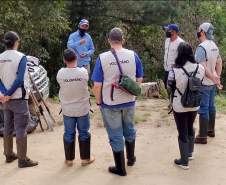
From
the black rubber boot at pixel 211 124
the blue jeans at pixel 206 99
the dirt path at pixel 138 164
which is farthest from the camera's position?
the black rubber boot at pixel 211 124

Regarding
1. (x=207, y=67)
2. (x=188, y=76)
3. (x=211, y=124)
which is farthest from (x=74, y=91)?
(x=211, y=124)

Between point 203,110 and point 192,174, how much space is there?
1.44 meters

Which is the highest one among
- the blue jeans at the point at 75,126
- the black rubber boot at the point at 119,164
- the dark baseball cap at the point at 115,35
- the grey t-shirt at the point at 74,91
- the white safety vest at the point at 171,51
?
the dark baseball cap at the point at 115,35

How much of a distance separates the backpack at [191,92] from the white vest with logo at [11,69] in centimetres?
199

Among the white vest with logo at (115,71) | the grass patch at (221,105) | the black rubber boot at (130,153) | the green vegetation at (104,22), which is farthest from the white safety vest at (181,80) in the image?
the green vegetation at (104,22)

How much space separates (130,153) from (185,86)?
3.68 feet

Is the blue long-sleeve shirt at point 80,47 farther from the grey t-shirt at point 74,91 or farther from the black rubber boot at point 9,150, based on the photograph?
the grey t-shirt at point 74,91

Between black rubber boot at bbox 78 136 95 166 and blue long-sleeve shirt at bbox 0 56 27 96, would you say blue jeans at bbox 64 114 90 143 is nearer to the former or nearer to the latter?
black rubber boot at bbox 78 136 95 166

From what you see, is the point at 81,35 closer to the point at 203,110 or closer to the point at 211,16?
the point at 203,110

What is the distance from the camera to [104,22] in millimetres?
17422

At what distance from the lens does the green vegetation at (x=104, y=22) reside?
1395 centimetres

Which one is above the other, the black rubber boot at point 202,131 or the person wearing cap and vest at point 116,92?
the person wearing cap and vest at point 116,92

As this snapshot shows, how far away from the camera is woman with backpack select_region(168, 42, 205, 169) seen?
645cm

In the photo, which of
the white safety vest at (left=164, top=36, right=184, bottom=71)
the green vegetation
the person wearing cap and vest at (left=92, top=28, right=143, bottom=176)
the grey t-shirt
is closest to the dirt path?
the person wearing cap and vest at (left=92, top=28, right=143, bottom=176)
